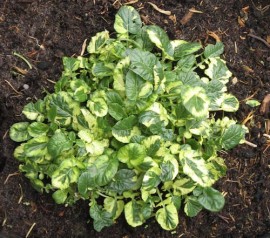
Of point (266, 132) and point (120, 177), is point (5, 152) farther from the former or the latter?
point (266, 132)

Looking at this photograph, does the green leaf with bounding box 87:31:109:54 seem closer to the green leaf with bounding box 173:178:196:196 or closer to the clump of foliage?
the clump of foliage

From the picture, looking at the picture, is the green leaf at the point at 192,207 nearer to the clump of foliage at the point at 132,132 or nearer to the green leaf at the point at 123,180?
the clump of foliage at the point at 132,132

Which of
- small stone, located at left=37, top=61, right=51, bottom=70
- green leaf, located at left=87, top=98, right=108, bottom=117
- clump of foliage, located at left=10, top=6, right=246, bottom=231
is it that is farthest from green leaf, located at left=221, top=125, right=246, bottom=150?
small stone, located at left=37, top=61, right=51, bottom=70

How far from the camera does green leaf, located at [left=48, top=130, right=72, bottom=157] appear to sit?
1.66 m

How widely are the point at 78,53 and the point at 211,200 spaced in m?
0.84

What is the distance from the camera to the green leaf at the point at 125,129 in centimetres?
169

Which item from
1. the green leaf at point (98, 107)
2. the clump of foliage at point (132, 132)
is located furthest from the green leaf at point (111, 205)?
the green leaf at point (98, 107)

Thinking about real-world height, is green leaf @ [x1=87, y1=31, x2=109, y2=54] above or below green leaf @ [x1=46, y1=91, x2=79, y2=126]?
above

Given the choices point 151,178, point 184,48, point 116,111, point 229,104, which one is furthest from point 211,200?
point 184,48

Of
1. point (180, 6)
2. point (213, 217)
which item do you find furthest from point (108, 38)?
point (213, 217)

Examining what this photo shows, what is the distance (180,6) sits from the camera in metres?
2.07

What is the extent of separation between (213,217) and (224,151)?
0.93ft

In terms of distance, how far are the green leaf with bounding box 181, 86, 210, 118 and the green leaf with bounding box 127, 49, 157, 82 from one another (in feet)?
0.53

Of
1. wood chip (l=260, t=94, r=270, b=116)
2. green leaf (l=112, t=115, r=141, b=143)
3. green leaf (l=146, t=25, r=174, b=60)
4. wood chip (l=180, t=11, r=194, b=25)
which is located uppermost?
green leaf (l=146, t=25, r=174, b=60)
